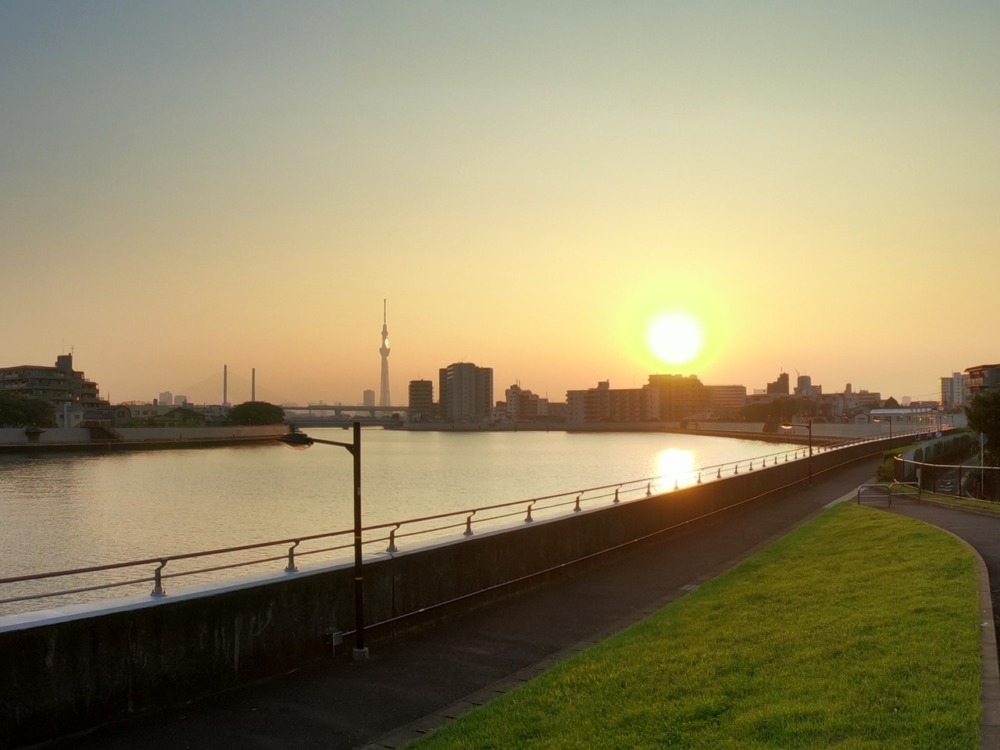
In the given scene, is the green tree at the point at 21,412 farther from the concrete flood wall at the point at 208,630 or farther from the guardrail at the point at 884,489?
the concrete flood wall at the point at 208,630

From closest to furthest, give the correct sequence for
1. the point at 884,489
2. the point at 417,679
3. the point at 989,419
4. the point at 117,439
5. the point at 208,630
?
the point at 208,630 → the point at 417,679 → the point at 884,489 → the point at 989,419 → the point at 117,439

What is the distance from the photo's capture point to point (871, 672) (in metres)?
8.91

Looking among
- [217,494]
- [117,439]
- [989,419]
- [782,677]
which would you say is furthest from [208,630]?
[117,439]

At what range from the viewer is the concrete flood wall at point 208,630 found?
29.9 feet

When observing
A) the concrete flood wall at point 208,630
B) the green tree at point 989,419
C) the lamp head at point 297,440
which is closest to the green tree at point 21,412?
the green tree at point 989,419

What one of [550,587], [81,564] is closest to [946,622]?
[550,587]

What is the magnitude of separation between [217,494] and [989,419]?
2293 inches

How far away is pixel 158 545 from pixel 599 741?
42653mm

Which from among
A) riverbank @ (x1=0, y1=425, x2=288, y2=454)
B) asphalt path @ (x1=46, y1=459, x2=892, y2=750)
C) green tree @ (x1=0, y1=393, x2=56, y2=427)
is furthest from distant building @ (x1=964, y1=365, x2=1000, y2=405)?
green tree @ (x1=0, y1=393, x2=56, y2=427)

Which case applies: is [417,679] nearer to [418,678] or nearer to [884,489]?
[418,678]

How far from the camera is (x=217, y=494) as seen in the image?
7375 centimetres

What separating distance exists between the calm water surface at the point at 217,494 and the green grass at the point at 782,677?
556 inches

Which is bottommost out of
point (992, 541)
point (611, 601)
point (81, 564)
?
point (81, 564)

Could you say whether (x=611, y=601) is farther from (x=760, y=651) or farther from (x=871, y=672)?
(x=871, y=672)
